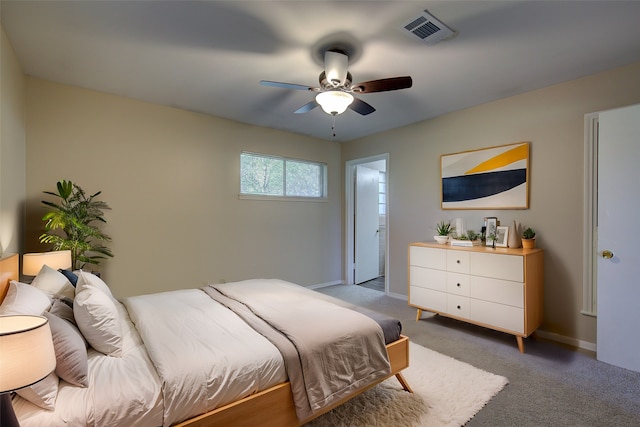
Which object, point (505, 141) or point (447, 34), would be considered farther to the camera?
point (505, 141)

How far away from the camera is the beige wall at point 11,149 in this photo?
2078 mm

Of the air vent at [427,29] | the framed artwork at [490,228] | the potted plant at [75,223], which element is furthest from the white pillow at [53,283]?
the framed artwork at [490,228]

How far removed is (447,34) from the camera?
2066 mm

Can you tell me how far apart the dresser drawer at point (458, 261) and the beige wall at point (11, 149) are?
3.86 m

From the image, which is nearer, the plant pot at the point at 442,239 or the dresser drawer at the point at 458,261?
the dresser drawer at the point at 458,261

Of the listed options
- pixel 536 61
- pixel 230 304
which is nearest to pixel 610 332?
pixel 536 61

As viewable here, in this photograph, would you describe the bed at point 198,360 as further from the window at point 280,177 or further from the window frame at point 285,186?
the window at point 280,177

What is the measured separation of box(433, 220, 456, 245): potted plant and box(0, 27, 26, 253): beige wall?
13.1ft

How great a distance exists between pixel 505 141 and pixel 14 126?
4.67 metres

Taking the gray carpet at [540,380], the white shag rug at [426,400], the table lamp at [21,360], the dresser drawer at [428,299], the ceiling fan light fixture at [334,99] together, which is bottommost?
the gray carpet at [540,380]

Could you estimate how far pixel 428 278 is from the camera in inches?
133

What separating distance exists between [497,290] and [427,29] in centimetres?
239

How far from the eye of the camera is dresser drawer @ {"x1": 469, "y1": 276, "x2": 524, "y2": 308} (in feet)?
8.82

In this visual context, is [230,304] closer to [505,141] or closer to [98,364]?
[98,364]
